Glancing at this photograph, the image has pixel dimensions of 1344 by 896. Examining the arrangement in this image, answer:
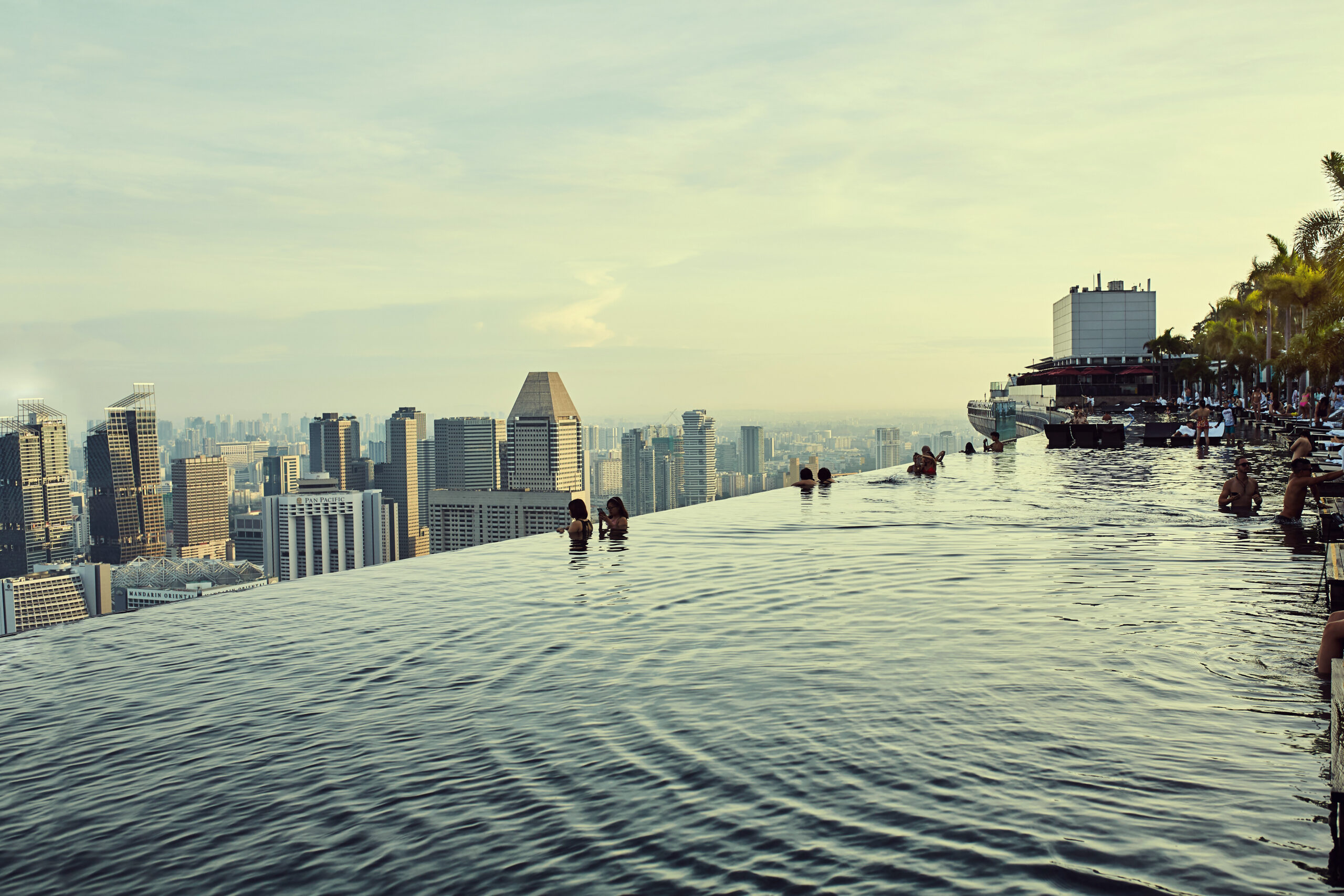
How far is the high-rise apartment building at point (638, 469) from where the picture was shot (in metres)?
76.9

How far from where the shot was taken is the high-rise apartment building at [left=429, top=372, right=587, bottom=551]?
204 feet

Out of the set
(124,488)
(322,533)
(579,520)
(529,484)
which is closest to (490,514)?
(322,533)

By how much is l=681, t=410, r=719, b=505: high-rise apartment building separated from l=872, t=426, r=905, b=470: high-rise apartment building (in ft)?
A: 56.3

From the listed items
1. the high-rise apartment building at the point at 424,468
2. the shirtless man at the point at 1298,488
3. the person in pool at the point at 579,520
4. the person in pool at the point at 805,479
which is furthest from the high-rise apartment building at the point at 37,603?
the high-rise apartment building at the point at 424,468

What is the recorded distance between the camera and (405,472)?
5733 inches

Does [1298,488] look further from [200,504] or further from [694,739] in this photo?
[200,504]

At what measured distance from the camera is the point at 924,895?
4645 mm

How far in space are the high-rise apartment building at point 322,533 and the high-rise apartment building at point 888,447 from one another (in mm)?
47705

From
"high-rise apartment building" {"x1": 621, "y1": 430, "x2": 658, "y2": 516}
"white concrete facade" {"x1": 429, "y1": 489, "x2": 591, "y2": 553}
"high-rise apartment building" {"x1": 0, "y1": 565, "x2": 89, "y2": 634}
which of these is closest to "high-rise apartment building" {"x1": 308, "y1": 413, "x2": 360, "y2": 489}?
"high-rise apartment building" {"x1": 621, "y1": 430, "x2": 658, "y2": 516}

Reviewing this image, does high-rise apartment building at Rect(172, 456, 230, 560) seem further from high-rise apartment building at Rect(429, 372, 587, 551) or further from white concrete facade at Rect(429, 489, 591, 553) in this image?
white concrete facade at Rect(429, 489, 591, 553)

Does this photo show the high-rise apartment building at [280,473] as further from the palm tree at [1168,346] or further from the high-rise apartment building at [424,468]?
the palm tree at [1168,346]

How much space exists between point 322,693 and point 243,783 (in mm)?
2185

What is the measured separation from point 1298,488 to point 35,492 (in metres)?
118

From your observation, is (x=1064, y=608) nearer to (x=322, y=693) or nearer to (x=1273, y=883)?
(x=1273, y=883)
